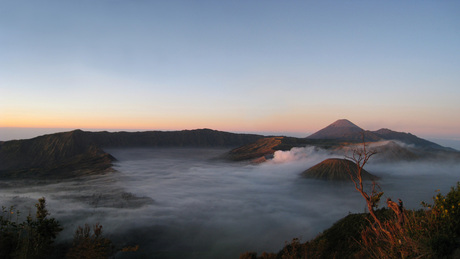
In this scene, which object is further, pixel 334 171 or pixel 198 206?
pixel 334 171

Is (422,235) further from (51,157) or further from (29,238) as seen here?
(51,157)

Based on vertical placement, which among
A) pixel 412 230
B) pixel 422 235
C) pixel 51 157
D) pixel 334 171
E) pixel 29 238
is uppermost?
pixel 412 230

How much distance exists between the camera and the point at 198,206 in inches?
4090

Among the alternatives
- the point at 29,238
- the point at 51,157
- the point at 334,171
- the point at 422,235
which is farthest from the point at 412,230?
the point at 51,157

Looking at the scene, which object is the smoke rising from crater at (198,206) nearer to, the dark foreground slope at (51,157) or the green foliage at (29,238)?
the green foliage at (29,238)

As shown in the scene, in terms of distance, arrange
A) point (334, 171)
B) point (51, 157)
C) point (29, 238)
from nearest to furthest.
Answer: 1. point (29, 238)
2. point (334, 171)
3. point (51, 157)

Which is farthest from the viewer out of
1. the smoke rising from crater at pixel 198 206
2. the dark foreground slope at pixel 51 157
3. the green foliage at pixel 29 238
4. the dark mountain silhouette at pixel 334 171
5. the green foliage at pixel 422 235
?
the dark mountain silhouette at pixel 334 171

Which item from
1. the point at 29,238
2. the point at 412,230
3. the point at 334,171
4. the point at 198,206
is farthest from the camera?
the point at 334,171

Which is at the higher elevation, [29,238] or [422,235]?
[422,235]

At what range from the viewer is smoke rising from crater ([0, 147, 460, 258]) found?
63500 millimetres

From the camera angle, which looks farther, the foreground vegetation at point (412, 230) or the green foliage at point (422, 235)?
the green foliage at point (422, 235)

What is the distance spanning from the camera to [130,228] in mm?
67250

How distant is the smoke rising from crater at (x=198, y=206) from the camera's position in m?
63.5

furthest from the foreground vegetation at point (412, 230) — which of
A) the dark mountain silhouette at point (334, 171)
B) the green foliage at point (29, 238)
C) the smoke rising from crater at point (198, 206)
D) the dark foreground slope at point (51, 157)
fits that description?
the dark foreground slope at point (51, 157)
